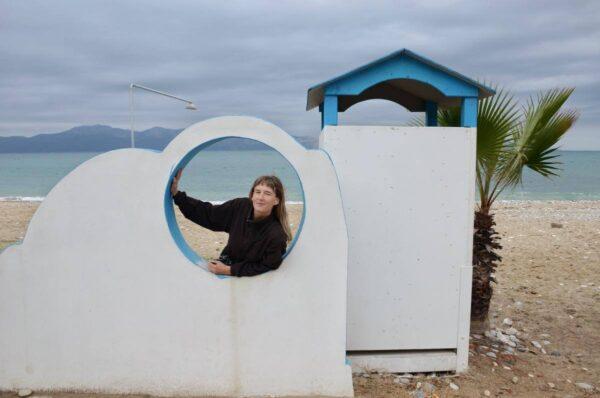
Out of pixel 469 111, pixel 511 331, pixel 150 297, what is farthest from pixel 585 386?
pixel 150 297

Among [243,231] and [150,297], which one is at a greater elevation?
[243,231]

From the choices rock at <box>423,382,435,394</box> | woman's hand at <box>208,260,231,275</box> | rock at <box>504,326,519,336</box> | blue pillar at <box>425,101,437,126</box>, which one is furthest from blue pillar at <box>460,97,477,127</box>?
rock at <box>504,326,519,336</box>

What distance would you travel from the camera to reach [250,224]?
13.8 ft

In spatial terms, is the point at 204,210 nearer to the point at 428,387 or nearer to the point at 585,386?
the point at 428,387

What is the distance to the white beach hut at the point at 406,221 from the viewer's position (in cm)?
455

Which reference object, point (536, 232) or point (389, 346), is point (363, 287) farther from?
point (536, 232)

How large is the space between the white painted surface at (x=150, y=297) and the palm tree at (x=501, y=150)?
7.63 ft

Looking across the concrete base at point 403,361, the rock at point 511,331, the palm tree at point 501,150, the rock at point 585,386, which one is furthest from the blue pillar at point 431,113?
the rock at point 585,386

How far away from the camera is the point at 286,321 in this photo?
157 inches

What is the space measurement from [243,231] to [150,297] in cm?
86

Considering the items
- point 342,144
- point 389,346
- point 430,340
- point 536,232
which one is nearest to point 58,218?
point 342,144

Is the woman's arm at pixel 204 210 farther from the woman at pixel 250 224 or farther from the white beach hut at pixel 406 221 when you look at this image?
the white beach hut at pixel 406 221

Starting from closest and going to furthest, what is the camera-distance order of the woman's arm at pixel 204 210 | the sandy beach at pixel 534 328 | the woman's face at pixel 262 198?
the woman's face at pixel 262 198, the woman's arm at pixel 204 210, the sandy beach at pixel 534 328

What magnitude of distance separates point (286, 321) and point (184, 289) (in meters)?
0.80
